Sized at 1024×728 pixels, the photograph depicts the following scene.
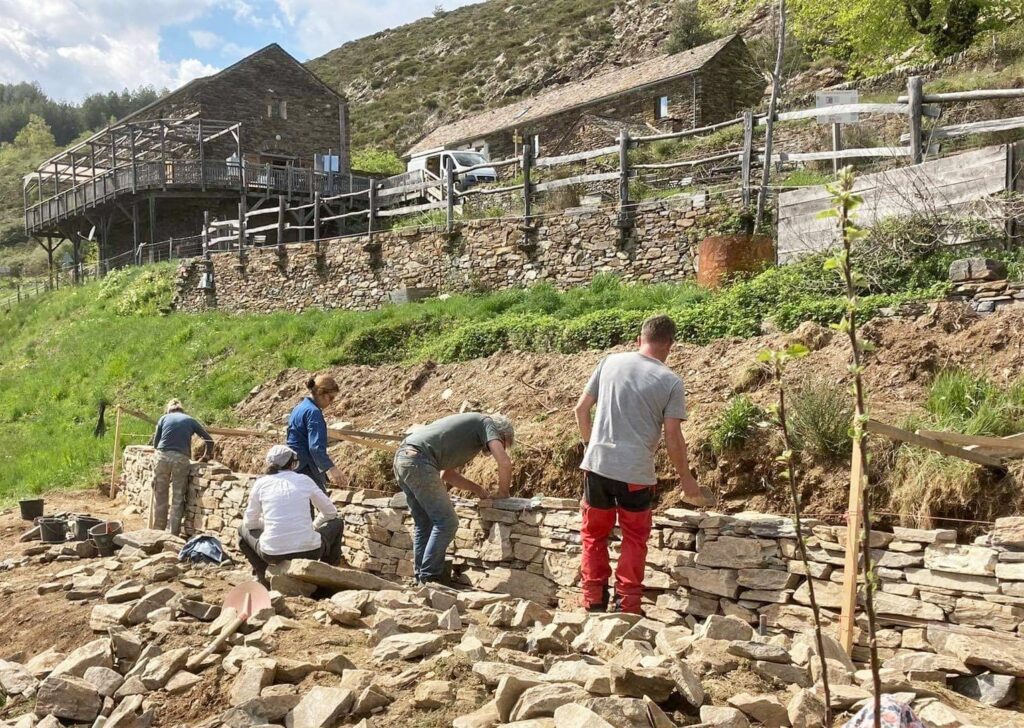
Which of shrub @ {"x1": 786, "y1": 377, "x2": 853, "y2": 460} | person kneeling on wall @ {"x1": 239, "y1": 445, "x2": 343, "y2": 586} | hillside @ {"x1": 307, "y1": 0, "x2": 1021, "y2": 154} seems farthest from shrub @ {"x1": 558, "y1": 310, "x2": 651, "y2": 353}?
hillside @ {"x1": 307, "y1": 0, "x2": 1021, "y2": 154}

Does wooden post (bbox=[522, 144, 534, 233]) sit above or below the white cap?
above

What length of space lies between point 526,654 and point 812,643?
59.2 inches

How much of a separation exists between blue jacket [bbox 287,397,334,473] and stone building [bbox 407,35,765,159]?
1971 centimetres

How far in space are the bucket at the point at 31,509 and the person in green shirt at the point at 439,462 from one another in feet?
23.3

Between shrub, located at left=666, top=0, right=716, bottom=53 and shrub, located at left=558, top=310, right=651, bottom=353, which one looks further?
shrub, located at left=666, top=0, right=716, bottom=53

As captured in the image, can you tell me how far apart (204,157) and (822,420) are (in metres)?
28.2

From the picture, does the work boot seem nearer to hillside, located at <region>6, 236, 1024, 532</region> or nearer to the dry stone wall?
hillside, located at <region>6, 236, 1024, 532</region>

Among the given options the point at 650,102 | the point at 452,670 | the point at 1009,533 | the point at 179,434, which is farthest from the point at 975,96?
the point at 650,102

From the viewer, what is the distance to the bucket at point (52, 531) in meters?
9.58

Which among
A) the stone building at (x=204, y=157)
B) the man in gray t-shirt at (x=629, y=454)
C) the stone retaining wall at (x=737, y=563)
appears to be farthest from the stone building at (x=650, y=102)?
the man in gray t-shirt at (x=629, y=454)

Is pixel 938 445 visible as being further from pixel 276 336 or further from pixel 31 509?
pixel 276 336

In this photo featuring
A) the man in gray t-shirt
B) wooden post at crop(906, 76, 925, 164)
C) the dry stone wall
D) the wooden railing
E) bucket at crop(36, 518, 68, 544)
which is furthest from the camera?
the wooden railing

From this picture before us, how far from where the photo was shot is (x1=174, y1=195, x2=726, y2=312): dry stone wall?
11.4 metres

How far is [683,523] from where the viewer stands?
5.73 metres
